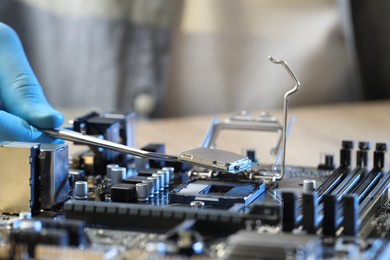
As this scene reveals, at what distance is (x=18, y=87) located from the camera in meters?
1.91

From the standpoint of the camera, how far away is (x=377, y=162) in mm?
1898

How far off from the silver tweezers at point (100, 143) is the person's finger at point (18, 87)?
0.9 inches

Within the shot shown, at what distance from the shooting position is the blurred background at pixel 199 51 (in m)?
3.61

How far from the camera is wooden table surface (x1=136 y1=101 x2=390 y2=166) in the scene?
254cm

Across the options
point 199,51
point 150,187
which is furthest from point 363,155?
point 199,51

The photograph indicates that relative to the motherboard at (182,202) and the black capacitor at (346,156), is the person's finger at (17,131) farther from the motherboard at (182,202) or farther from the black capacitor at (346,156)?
the black capacitor at (346,156)

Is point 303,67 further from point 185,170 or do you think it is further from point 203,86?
point 185,170

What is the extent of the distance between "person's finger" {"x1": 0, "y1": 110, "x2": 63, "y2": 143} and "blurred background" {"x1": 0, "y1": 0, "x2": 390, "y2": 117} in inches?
69.5

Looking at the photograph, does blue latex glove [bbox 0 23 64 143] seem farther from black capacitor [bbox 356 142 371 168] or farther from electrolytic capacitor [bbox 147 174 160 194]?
black capacitor [bbox 356 142 371 168]

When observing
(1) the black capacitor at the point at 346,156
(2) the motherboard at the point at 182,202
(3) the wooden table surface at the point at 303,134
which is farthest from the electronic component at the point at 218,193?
(3) the wooden table surface at the point at 303,134

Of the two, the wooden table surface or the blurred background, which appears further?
the blurred background

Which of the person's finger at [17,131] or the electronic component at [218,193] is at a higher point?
the person's finger at [17,131]

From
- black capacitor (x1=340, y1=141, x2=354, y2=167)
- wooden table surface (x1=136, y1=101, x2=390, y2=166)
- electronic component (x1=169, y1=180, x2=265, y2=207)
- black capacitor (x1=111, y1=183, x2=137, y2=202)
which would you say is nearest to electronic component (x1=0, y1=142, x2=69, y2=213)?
black capacitor (x1=111, y1=183, x2=137, y2=202)

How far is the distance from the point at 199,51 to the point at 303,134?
3.43 ft
